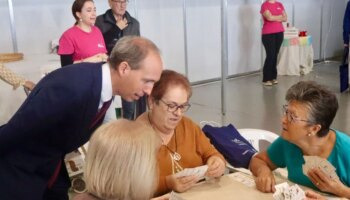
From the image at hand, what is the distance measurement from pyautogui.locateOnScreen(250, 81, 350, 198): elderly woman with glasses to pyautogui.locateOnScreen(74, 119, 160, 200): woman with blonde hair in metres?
0.63

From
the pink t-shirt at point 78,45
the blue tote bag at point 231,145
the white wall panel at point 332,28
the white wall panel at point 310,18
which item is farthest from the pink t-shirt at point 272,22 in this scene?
the blue tote bag at point 231,145

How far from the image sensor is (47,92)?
1.48 meters

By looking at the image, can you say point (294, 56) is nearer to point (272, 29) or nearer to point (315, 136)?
point (272, 29)

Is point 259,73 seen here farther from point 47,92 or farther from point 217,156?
point 47,92

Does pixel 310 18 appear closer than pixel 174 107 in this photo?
No

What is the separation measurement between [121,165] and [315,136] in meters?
0.90

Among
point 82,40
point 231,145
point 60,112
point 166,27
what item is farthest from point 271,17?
point 60,112

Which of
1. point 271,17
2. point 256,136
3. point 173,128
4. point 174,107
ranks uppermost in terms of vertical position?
point 271,17

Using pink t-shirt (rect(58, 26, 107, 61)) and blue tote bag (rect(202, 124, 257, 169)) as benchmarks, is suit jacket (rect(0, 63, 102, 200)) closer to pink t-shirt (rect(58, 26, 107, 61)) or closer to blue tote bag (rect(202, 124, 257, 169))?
blue tote bag (rect(202, 124, 257, 169))

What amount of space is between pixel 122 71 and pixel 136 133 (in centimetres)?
43

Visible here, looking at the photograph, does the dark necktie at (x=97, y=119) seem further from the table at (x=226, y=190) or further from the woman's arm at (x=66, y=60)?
the woman's arm at (x=66, y=60)

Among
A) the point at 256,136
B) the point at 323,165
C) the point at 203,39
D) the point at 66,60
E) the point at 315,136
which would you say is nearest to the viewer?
the point at 323,165

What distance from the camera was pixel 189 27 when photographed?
6.75 m

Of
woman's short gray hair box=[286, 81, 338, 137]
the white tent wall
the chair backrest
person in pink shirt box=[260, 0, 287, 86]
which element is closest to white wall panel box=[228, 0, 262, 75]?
the white tent wall
